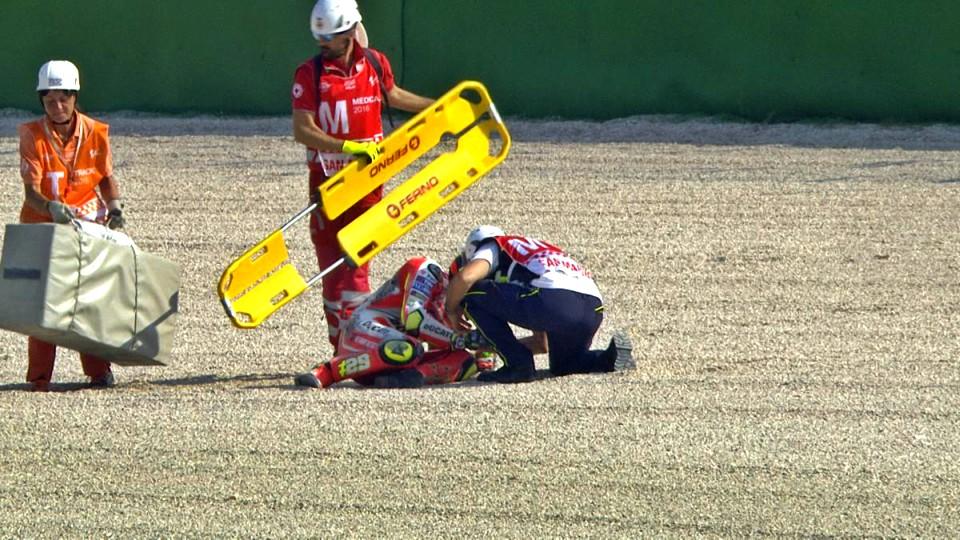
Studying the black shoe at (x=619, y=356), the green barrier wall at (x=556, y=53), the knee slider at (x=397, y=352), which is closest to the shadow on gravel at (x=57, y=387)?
the knee slider at (x=397, y=352)

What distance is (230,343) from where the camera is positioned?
32.0 ft

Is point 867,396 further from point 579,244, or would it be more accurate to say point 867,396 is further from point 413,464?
point 579,244

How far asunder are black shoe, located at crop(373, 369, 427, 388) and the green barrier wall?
9.21 m

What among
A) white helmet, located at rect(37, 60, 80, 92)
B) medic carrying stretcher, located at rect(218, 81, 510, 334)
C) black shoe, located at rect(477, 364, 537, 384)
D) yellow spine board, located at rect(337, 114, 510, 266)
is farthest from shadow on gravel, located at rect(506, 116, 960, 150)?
white helmet, located at rect(37, 60, 80, 92)

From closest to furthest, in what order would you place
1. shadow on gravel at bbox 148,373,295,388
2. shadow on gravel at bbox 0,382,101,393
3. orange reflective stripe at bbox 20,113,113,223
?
1. orange reflective stripe at bbox 20,113,113,223
2. shadow on gravel at bbox 0,382,101,393
3. shadow on gravel at bbox 148,373,295,388

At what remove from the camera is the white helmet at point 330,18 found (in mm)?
8172

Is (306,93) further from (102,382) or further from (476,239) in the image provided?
(102,382)

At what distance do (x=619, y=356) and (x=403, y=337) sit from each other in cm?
111

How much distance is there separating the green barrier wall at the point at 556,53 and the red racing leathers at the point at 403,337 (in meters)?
8.79

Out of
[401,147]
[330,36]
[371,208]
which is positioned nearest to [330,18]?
[330,36]

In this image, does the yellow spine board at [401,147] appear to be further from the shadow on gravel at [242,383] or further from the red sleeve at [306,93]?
the shadow on gravel at [242,383]

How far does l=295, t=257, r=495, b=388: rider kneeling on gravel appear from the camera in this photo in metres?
8.11

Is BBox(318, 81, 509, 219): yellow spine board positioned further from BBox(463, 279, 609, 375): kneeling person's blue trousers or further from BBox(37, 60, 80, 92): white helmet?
BBox(37, 60, 80, 92): white helmet

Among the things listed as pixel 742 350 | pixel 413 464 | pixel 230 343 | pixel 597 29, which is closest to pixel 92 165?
pixel 230 343
